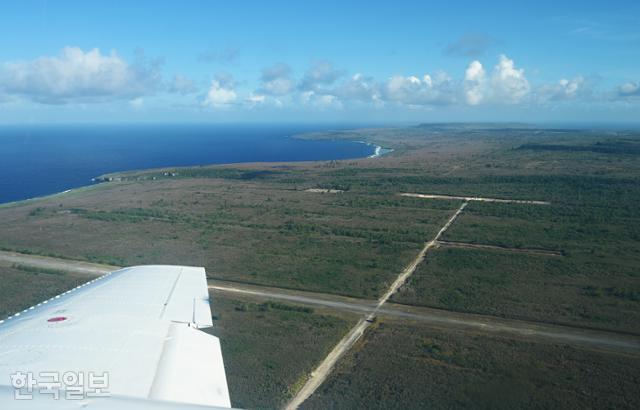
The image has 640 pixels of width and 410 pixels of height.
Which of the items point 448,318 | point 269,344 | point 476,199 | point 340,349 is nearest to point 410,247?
point 448,318

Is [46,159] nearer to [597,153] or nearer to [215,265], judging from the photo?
[215,265]

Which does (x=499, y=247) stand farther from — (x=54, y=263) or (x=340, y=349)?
(x=54, y=263)

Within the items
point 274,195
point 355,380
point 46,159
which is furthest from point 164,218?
point 46,159

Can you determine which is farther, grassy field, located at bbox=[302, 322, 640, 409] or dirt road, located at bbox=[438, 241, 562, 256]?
dirt road, located at bbox=[438, 241, 562, 256]

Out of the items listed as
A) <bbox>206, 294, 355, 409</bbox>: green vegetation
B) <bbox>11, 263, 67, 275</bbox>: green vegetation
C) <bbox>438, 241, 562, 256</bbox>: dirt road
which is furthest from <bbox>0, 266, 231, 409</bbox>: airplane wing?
<bbox>438, 241, 562, 256</bbox>: dirt road

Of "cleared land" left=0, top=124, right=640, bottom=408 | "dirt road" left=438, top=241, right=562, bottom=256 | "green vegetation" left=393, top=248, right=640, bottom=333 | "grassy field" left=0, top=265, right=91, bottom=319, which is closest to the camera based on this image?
"cleared land" left=0, top=124, right=640, bottom=408

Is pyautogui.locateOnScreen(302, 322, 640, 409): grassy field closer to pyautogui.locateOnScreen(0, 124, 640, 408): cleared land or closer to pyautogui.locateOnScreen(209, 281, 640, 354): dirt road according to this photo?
pyautogui.locateOnScreen(0, 124, 640, 408): cleared land

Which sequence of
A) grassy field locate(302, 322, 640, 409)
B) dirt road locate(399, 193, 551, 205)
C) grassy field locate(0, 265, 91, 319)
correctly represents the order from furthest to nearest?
dirt road locate(399, 193, 551, 205) → grassy field locate(0, 265, 91, 319) → grassy field locate(302, 322, 640, 409)
